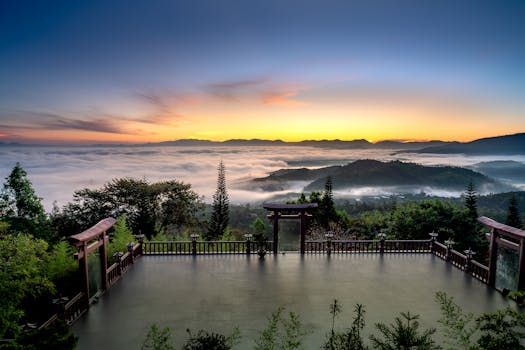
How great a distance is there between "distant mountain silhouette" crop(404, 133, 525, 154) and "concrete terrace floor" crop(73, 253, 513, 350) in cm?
8603

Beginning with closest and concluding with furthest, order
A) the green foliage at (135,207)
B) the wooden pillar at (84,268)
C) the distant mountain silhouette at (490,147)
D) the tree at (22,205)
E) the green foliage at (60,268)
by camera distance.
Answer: the wooden pillar at (84,268)
the green foliage at (60,268)
the tree at (22,205)
the green foliage at (135,207)
the distant mountain silhouette at (490,147)

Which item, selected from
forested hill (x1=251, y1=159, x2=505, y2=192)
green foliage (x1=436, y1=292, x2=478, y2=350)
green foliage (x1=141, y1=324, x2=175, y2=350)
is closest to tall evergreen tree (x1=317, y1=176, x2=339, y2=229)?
green foliage (x1=436, y1=292, x2=478, y2=350)

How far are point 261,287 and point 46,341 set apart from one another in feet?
20.4

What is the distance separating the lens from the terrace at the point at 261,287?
291 inches

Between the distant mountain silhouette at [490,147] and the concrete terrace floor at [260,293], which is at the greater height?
the distant mountain silhouette at [490,147]

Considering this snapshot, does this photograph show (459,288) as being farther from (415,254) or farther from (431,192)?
(431,192)

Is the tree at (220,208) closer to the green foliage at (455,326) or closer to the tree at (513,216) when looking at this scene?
the green foliage at (455,326)

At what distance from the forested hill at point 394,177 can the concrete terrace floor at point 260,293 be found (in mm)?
53096

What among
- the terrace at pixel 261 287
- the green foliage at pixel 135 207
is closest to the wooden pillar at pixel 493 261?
the terrace at pixel 261 287

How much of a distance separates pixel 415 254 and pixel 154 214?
17.2 m

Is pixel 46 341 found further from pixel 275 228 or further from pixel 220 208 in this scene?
pixel 220 208

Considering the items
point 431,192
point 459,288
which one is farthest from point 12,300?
point 431,192

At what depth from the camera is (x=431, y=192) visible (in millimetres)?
60938

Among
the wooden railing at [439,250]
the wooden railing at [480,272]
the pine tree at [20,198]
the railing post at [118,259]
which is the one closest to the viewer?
the wooden railing at [480,272]
